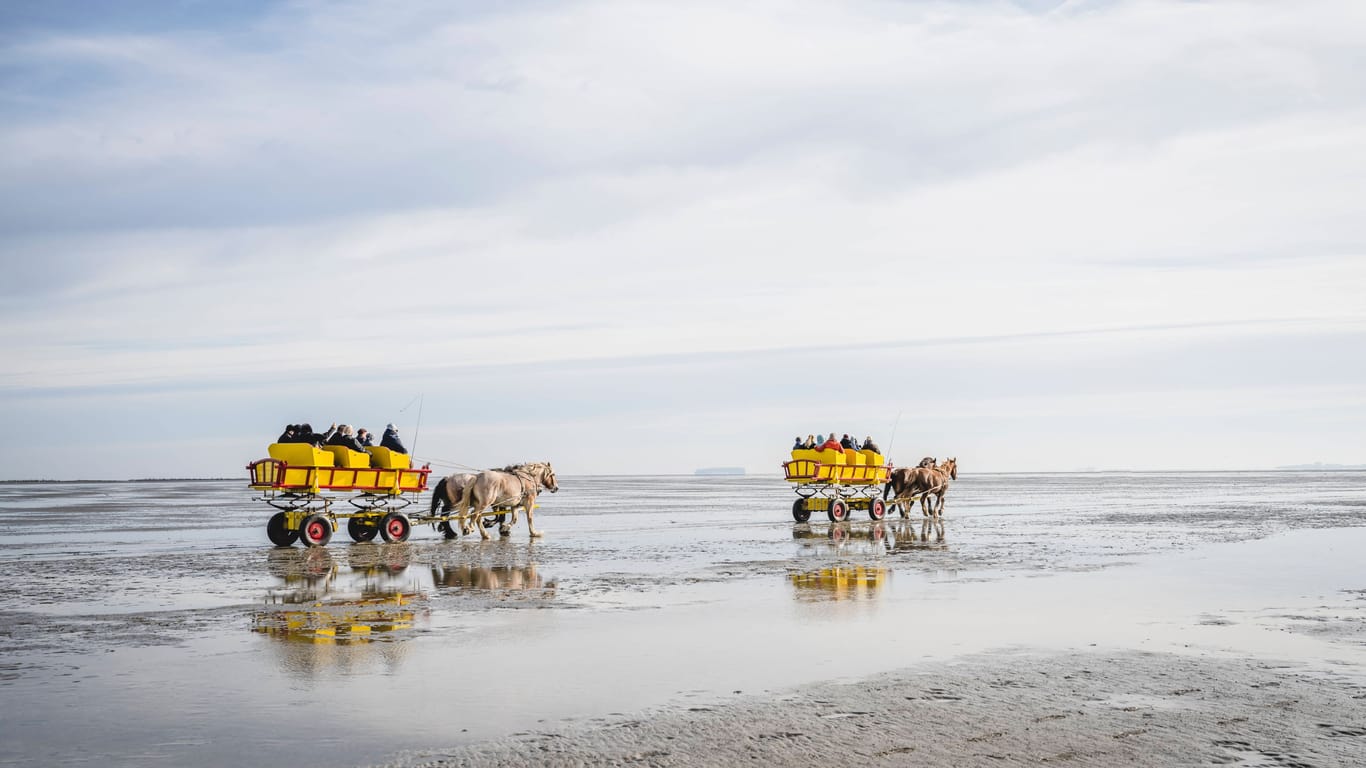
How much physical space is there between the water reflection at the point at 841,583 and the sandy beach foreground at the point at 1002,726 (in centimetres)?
494

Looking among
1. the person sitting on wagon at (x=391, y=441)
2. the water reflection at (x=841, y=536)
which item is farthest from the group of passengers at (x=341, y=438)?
the water reflection at (x=841, y=536)

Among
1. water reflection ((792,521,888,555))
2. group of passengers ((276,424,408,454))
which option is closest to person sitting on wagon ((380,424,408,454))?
group of passengers ((276,424,408,454))

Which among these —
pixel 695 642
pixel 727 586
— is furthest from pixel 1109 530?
pixel 695 642

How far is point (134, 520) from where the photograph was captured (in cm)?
3722

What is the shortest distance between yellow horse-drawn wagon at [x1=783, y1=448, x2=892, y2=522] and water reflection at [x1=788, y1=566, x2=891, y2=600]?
13751 mm

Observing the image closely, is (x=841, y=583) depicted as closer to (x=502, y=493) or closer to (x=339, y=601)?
(x=339, y=601)

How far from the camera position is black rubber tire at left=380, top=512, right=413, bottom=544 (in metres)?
24.3

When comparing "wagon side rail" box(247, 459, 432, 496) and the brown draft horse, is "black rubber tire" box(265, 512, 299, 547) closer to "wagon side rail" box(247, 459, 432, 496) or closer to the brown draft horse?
"wagon side rail" box(247, 459, 432, 496)

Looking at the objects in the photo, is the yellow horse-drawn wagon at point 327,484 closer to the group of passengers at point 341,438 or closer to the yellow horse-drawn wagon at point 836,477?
the group of passengers at point 341,438

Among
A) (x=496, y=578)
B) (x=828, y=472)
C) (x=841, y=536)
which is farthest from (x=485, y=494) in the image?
(x=828, y=472)

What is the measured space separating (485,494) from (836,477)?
11342 mm

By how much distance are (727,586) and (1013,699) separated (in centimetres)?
735

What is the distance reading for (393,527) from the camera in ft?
79.9

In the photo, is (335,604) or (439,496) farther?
(439,496)
